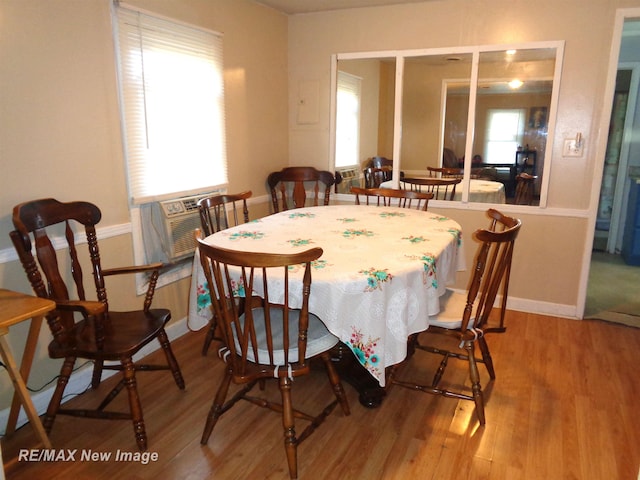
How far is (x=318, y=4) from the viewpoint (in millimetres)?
3523

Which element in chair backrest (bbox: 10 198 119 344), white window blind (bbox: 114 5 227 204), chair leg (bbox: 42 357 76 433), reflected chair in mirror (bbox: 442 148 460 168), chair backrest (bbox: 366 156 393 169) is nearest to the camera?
chair backrest (bbox: 10 198 119 344)

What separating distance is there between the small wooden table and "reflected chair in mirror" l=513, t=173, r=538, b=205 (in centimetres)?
305

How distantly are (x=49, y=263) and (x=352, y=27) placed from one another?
2864 mm

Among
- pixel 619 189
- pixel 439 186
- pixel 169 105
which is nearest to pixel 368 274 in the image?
pixel 169 105

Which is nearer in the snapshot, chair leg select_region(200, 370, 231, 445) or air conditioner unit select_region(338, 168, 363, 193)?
chair leg select_region(200, 370, 231, 445)

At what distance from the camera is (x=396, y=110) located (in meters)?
3.71

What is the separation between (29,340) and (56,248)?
0.52m

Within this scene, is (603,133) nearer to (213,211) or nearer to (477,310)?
(477,310)

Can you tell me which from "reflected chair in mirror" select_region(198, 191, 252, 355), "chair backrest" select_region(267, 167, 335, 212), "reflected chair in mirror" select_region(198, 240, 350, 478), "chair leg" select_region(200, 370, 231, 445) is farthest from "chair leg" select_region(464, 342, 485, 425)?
"chair backrest" select_region(267, 167, 335, 212)

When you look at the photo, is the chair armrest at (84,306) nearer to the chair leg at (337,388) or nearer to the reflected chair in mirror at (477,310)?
the chair leg at (337,388)

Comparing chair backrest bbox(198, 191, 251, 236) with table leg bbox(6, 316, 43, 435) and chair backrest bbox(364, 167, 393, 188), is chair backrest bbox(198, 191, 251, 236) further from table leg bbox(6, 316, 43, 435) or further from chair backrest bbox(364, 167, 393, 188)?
chair backrest bbox(364, 167, 393, 188)

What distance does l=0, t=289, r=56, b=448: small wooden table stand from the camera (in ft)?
4.97

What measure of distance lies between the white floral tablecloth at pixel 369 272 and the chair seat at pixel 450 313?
0.31 feet

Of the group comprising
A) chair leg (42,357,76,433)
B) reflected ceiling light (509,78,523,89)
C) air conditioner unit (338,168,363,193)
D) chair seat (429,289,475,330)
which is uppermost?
reflected ceiling light (509,78,523,89)
